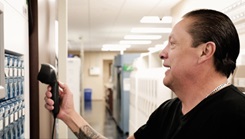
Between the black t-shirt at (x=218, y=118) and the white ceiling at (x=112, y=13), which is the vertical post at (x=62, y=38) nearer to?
the black t-shirt at (x=218, y=118)

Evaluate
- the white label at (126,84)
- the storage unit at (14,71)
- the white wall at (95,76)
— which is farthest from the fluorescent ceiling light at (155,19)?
the white wall at (95,76)

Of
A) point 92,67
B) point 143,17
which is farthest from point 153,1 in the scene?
point 92,67

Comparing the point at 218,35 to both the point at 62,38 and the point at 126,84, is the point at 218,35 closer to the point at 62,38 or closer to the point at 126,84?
the point at 62,38

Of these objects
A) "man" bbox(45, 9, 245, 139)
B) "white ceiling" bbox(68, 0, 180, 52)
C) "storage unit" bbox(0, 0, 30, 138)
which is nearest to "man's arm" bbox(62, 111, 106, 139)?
"storage unit" bbox(0, 0, 30, 138)

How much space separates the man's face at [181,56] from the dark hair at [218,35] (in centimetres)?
3

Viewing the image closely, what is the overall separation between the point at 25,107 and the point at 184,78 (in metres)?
0.65

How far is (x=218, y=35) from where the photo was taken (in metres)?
0.94

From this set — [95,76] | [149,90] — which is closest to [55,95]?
[149,90]

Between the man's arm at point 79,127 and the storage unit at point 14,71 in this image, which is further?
the man's arm at point 79,127

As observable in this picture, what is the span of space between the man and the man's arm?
424mm

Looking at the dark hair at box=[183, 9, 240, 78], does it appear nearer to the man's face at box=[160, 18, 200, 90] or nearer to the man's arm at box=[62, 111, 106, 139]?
the man's face at box=[160, 18, 200, 90]

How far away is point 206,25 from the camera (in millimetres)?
952

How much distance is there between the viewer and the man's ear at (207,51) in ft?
3.07

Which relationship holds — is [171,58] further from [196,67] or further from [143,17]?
[143,17]
